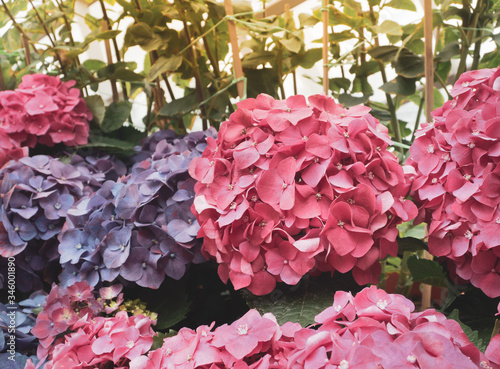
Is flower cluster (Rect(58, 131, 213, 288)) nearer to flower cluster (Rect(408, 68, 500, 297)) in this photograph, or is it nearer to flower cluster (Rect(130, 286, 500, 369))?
flower cluster (Rect(130, 286, 500, 369))

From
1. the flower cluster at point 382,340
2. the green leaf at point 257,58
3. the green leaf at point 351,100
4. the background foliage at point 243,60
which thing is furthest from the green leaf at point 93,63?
the flower cluster at point 382,340

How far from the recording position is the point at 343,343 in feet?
1.67

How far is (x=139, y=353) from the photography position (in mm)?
672

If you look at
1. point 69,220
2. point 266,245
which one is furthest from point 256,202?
point 69,220

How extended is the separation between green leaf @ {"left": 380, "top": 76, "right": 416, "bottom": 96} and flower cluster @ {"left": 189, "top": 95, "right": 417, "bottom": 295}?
1.19ft

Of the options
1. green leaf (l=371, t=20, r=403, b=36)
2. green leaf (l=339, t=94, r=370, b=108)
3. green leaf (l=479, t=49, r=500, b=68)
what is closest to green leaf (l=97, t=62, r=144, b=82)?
green leaf (l=339, t=94, r=370, b=108)

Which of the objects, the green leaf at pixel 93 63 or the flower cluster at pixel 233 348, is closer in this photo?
the flower cluster at pixel 233 348

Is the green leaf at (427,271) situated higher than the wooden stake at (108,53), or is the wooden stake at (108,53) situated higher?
the wooden stake at (108,53)

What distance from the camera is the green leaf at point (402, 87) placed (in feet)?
3.74

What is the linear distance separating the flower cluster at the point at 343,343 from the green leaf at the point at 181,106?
780mm

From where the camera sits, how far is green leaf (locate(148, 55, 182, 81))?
123 cm

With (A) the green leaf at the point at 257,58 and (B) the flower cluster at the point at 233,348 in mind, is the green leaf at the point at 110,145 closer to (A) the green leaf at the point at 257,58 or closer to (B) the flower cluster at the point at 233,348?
(A) the green leaf at the point at 257,58

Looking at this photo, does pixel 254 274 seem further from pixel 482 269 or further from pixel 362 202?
pixel 482 269

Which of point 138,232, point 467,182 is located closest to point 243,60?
point 138,232
